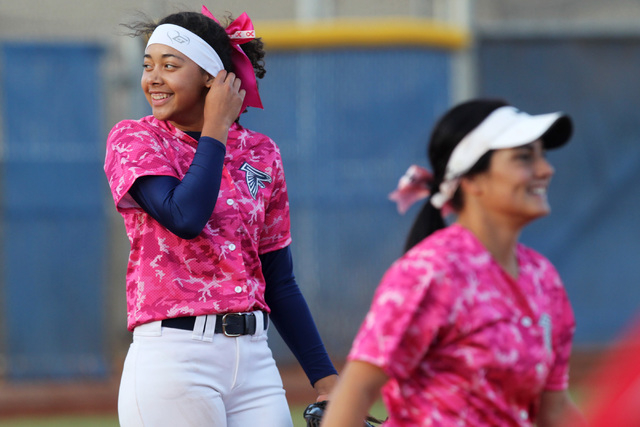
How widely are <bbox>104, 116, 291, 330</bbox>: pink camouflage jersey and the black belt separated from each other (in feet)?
0.08

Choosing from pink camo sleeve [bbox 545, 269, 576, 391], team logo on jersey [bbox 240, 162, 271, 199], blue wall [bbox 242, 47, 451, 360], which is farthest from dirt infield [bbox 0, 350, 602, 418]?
pink camo sleeve [bbox 545, 269, 576, 391]

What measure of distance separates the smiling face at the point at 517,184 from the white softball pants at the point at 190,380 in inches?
→ 36.6

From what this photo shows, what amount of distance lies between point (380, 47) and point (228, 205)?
21.9ft

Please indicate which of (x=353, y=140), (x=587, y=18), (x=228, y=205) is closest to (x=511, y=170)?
(x=228, y=205)

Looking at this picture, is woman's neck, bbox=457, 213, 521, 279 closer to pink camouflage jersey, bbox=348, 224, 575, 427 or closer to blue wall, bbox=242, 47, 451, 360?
pink camouflage jersey, bbox=348, 224, 575, 427

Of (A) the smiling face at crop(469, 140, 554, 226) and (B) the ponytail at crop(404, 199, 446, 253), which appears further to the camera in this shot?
(B) the ponytail at crop(404, 199, 446, 253)

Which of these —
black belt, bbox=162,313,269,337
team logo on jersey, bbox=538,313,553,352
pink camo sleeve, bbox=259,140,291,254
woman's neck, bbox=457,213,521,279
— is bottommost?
black belt, bbox=162,313,269,337

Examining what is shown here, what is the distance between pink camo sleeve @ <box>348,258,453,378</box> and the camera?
255 cm

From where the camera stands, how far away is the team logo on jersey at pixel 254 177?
3.43m

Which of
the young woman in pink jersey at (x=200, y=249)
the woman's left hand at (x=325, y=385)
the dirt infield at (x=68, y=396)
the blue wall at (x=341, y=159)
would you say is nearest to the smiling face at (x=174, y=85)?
the young woman in pink jersey at (x=200, y=249)

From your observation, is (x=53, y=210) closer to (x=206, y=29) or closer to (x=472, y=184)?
(x=206, y=29)

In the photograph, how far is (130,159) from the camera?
10.6ft

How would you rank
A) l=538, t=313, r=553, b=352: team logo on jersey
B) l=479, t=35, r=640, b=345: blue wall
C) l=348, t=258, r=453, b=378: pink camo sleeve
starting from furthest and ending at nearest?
l=479, t=35, r=640, b=345: blue wall
l=538, t=313, r=553, b=352: team logo on jersey
l=348, t=258, r=453, b=378: pink camo sleeve

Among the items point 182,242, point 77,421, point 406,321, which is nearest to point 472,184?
point 406,321
